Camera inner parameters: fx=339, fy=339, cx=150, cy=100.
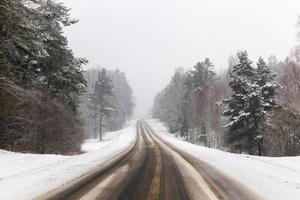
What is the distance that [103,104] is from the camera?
7494 centimetres

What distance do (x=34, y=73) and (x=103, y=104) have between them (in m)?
53.9

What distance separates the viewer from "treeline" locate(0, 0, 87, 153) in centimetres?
1468

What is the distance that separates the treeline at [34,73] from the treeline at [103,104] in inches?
787

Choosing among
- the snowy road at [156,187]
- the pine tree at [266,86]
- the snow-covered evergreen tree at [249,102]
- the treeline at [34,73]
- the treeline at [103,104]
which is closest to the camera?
the snowy road at [156,187]

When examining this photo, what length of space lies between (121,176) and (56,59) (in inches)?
539

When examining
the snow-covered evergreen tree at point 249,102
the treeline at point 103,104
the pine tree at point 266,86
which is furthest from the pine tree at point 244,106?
the treeline at point 103,104

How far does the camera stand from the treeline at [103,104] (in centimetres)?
7469

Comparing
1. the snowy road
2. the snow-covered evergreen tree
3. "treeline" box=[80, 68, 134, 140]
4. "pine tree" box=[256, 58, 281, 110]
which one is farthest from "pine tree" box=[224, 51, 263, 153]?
the snowy road

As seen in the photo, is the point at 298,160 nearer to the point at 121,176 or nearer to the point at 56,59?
the point at 121,176

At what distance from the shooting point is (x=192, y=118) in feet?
183

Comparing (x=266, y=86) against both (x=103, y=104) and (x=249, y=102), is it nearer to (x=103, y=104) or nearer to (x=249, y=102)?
(x=249, y=102)

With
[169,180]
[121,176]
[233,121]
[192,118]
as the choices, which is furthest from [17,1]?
[192,118]

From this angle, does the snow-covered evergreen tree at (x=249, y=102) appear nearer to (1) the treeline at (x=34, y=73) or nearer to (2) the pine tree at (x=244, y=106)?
(2) the pine tree at (x=244, y=106)

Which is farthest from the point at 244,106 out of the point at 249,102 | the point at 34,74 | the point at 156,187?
the point at 156,187
